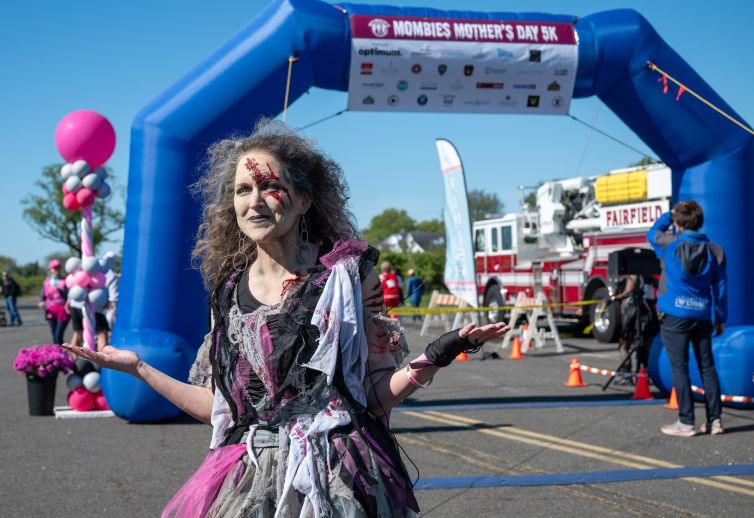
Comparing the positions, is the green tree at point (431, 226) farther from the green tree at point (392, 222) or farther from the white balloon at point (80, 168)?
the white balloon at point (80, 168)

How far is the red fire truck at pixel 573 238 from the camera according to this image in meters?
18.1

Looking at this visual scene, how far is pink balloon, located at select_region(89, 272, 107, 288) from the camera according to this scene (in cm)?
960

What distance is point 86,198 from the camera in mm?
9469

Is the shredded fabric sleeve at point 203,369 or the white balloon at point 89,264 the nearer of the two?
the shredded fabric sleeve at point 203,369

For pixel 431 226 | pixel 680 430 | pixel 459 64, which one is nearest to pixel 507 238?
pixel 459 64

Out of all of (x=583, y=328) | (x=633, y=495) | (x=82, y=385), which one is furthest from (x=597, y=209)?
(x=633, y=495)

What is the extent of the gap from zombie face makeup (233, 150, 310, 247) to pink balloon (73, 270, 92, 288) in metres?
7.26

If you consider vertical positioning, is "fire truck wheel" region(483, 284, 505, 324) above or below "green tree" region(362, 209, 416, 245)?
below

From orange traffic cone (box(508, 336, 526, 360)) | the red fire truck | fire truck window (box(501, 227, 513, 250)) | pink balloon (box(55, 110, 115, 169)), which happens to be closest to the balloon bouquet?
pink balloon (box(55, 110, 115, 169))

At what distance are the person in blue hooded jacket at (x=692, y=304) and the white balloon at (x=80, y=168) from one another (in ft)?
19.6

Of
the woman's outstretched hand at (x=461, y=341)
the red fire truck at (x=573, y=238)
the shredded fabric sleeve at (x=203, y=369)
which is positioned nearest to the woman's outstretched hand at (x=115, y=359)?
the shredded fabric sleeve at (x=203, y=369)

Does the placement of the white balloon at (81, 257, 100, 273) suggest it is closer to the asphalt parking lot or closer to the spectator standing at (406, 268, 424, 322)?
the asphalt parking lot

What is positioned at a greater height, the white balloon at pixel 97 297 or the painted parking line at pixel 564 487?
the white balloon at pixel 97 297

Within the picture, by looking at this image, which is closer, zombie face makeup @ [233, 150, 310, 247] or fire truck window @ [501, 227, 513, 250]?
zombie face makeup @ [233, 150, 310, 247]
